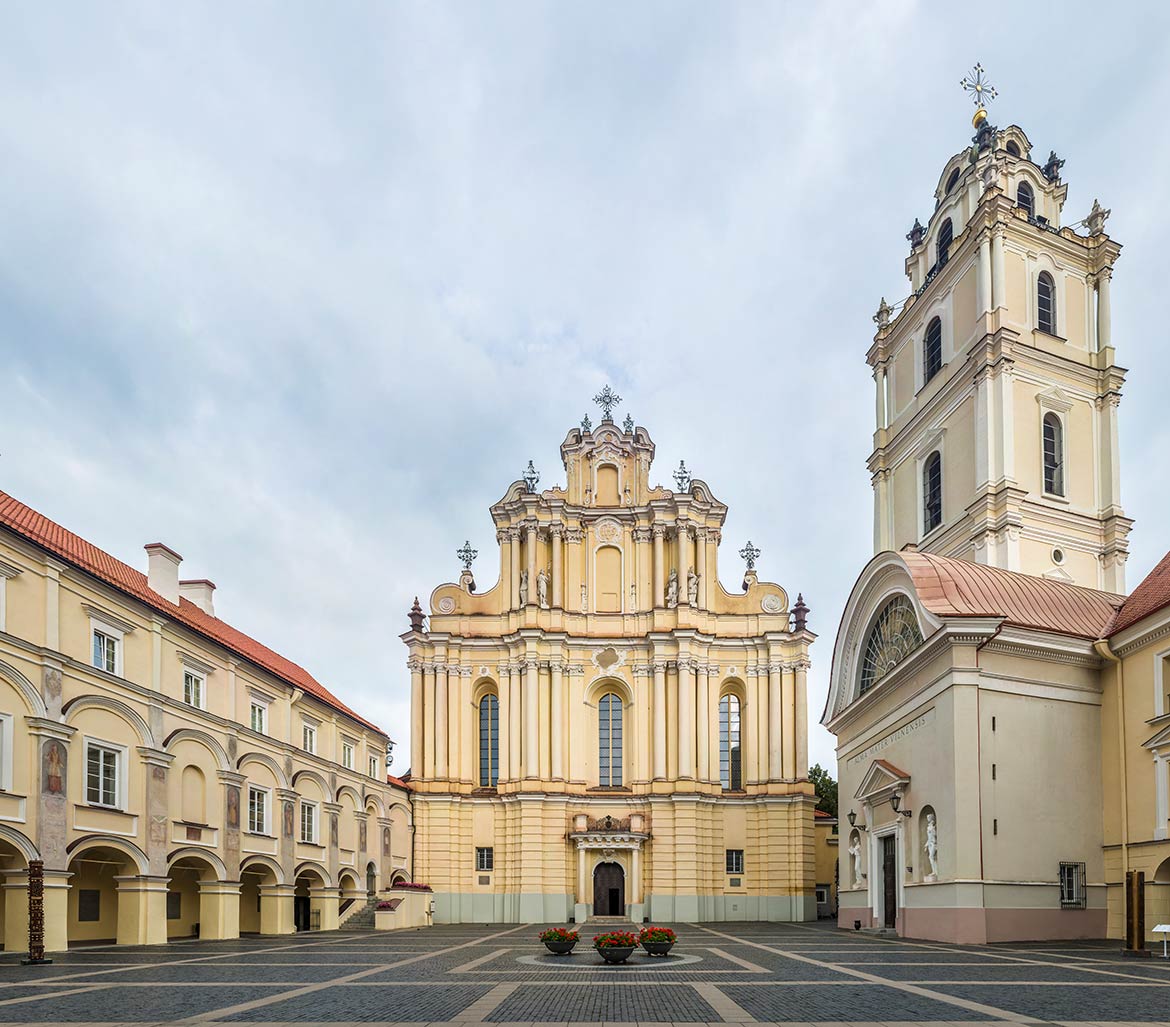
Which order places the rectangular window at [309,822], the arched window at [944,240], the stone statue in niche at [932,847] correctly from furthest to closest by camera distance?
the arched window at [944,240], the rectangular window at [309,822], the stone statue in niche at [932,847]

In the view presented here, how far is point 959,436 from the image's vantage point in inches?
1625

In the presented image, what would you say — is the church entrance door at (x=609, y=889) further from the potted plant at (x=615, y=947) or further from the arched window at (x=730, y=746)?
the potted plant at (x=615, y=947)

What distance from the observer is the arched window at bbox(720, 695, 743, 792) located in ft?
174

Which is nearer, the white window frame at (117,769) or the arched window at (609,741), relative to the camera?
the white window frame at (117,769)

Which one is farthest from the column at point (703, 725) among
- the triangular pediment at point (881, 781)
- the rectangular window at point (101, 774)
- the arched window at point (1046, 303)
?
Result: the rectangular window at point (101, 774)

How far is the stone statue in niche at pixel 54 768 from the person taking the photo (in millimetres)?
26391

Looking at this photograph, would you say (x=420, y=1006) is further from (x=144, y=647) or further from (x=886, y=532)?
(x=886, y=532)

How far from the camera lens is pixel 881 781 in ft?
113

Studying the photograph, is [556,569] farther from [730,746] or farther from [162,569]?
[162,569]

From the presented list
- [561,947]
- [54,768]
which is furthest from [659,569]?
[54,768]

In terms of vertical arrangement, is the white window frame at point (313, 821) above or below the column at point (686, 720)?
below

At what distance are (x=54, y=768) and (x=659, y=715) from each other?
2983 centimetres

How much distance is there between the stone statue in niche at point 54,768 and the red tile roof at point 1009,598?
844 inches

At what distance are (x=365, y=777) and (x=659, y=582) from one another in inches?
618
